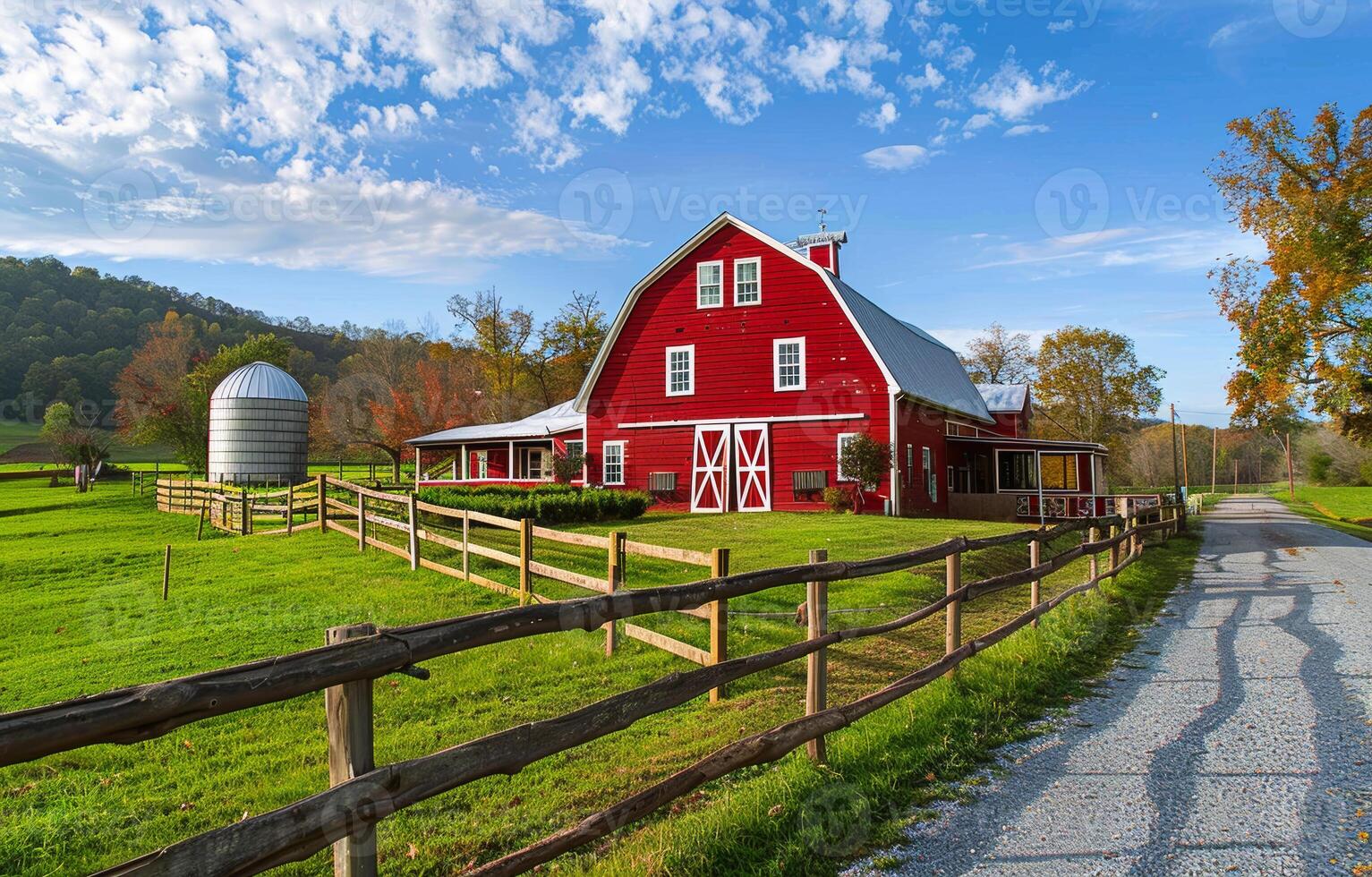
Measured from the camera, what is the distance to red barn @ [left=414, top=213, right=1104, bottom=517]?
23.4 metres

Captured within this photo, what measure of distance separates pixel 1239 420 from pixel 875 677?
86.8 ft

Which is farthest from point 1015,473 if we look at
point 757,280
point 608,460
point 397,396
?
point 397,396

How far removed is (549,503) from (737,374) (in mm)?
7962

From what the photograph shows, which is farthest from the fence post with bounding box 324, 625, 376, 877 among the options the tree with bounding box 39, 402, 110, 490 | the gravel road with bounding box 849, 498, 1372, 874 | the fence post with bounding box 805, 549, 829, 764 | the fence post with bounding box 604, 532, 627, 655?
the tree with bounding box 39, 402, 110, 490

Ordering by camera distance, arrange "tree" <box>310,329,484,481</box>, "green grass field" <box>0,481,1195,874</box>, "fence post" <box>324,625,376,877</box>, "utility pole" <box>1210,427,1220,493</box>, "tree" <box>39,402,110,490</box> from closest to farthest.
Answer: "fence post" <box>324,625,376,877</box> < "green grass field" <box>0,481,1195,874</box> < "tree" <box>39,402,110,490</box> < "tree" <box>310,329,484,481</box> < "utility pole" <box>1210,427,1220,493</box>

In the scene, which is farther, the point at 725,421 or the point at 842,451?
the point at 725,421

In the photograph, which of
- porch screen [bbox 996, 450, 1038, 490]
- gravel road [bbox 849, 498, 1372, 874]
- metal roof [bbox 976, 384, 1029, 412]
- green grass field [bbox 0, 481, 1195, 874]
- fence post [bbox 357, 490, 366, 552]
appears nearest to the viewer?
gravel road [bbox 849, 498, 1372, 874]

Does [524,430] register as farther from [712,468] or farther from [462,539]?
[462,539]

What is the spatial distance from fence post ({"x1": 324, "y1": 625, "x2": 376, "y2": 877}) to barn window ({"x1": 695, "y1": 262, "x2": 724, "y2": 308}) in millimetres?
22364

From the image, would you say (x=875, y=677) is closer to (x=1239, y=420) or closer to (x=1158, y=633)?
(x=1158, y=633)

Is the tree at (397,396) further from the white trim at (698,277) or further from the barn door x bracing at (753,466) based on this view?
the barn door x bracing at (753,466)

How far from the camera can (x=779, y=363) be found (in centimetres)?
2400

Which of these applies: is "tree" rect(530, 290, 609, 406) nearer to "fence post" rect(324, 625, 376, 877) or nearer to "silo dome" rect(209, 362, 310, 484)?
"silo dome" rect(209, 362, 310, 484)

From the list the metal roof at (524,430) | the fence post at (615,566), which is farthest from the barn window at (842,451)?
the fence post at (615,566)
